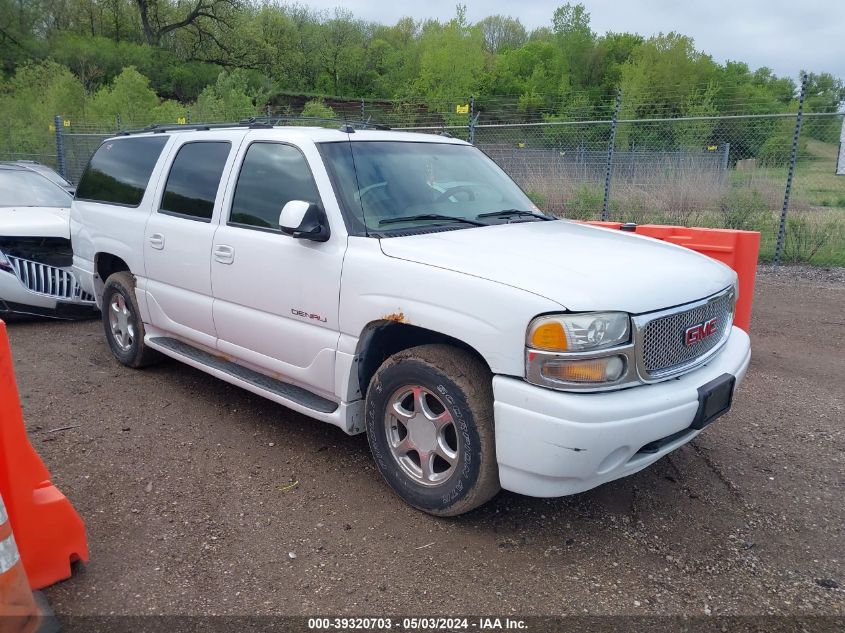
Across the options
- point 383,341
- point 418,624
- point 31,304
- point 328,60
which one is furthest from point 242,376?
point 328,60

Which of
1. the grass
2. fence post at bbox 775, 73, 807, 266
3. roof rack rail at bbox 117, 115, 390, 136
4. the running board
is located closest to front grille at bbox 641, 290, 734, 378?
the running board

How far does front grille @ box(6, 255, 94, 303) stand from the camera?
6727 millimetres

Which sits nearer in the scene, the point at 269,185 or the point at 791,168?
the point at 269,185

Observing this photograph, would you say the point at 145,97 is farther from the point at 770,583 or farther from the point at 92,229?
the point at 770,583

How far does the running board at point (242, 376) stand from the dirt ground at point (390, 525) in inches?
15.2

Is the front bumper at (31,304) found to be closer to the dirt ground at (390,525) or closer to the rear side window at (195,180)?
the dirt ground at (390,525)

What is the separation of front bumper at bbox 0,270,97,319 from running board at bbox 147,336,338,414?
248 cm

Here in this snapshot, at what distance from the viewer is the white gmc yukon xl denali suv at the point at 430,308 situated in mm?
2797

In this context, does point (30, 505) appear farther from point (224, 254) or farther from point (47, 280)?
point (47, 280)

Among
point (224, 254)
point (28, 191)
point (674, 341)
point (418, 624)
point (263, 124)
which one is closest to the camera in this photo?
point (418, 624)

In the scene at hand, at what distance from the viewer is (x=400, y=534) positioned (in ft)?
10.6

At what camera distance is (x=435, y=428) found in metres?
3.21

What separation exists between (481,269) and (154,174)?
3.17 meters

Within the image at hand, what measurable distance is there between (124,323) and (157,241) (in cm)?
110
